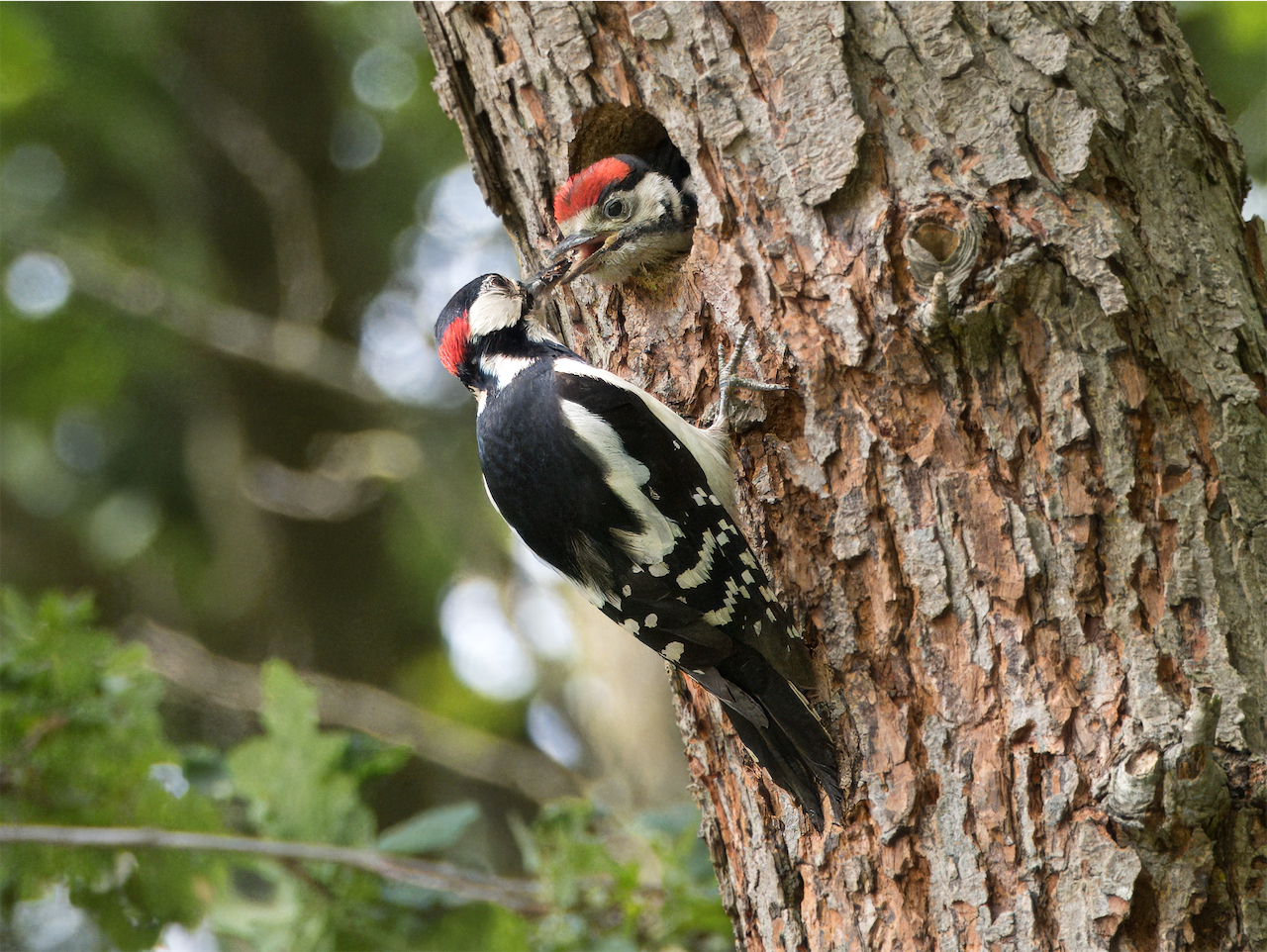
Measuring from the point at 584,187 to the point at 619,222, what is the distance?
0.12 metres

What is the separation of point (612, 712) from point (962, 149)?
13.8 ft

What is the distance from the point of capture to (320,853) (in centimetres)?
275

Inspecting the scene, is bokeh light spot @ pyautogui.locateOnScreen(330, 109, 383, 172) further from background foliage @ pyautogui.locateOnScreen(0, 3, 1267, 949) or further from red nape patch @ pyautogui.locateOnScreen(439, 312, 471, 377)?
red nape patch @ pyautogui.locateOnScreen(439, 312, 471, 377)

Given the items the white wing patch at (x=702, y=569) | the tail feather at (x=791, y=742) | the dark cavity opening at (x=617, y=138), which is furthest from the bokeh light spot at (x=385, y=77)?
the tail feather at (x=791, y=742)

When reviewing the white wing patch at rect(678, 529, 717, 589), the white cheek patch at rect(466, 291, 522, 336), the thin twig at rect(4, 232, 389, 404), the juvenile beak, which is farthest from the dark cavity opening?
the thin twig at rect(4, 232, 389, 404)

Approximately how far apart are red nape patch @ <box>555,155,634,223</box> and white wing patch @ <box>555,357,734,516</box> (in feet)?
1.58

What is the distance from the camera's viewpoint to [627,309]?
7.83ft

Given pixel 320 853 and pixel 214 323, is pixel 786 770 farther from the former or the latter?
pixel 214 323

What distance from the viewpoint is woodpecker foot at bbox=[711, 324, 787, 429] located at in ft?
6.72

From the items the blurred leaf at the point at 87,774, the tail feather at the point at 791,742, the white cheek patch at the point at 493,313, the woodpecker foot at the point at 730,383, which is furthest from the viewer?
the blurred leaf at the point at 87,774

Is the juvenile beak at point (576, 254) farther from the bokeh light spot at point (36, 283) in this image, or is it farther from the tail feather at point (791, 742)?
the bokeh light spot at point (36, 283)

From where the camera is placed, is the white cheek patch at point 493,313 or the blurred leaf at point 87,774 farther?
the blurred leaf at point 87,774

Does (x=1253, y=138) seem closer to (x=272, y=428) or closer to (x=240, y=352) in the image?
(x=240, y=352)

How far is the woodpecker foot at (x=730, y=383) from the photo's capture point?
205 centimetres
